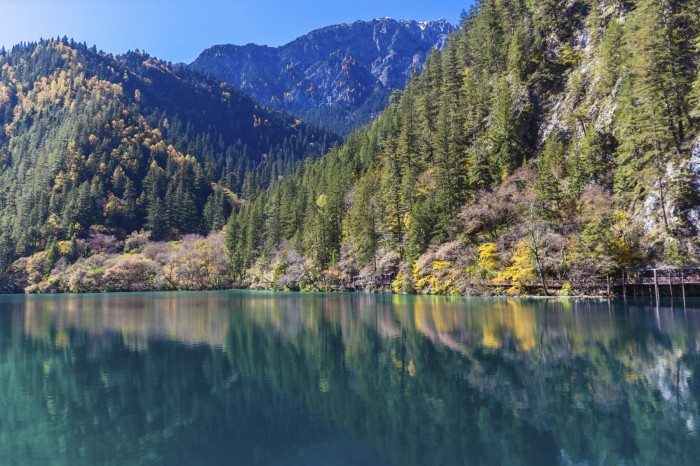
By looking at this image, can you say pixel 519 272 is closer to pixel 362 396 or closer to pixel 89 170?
pixel 362 396

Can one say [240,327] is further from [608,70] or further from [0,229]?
[0,229]

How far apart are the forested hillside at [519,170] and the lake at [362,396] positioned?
24.0 m

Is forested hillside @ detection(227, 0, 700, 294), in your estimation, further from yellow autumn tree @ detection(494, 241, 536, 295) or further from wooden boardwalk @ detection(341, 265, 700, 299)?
wooden boardwalk @ detection(341, 265, 700, 299)

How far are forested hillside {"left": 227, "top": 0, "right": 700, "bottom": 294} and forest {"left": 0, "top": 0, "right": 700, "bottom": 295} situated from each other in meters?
0.26

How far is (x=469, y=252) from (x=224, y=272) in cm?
6686

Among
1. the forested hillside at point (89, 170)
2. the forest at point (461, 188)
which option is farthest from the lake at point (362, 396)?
the forested hillside at point (89, 170)

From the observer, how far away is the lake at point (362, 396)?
11.8 meters

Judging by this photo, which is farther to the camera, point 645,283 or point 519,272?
point 519,272

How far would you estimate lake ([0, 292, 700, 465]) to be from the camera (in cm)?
1179

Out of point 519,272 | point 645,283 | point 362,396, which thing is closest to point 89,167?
point 519,272

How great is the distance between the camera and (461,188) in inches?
2869

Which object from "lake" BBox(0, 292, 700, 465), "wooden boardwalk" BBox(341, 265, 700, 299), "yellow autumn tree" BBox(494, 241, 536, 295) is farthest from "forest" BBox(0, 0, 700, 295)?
"lake" BBox(0, 292, 700, 465)

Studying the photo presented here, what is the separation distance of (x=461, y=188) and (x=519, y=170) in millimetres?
8382

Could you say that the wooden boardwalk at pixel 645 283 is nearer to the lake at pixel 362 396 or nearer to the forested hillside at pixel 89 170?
the lake at pixel 362 396
